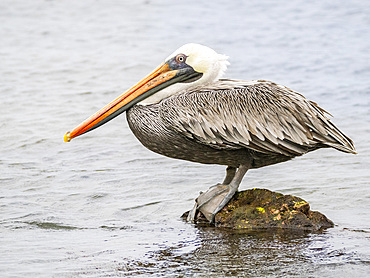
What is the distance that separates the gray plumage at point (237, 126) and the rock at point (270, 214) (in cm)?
31

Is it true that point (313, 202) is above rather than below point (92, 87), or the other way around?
below

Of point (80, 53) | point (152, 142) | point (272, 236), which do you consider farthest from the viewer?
point (80, 53)

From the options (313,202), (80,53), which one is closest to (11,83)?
(80,53)

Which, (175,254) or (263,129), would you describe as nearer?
(175,254)

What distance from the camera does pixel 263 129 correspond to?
5484mm

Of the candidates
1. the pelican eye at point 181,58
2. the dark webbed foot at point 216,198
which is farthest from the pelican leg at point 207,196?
the pelican eye at point 181,58

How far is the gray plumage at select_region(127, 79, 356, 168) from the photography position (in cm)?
543

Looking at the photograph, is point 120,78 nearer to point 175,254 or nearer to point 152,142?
point 152,142

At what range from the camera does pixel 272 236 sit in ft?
17.0

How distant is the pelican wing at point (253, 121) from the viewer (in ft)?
17.8

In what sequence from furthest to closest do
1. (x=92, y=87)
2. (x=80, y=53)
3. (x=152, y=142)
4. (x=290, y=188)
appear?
1. (x=80, y=53)
2. (x=92, y=87)
3. (x=290, y=188)
4. (x=152, y=142)

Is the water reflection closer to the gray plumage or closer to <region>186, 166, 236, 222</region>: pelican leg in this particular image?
<region>186, 166, 236, 222</region>: pelican leg

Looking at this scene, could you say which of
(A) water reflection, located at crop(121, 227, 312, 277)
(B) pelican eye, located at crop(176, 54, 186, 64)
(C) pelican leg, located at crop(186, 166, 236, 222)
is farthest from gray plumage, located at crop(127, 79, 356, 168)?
(A) water reflection, located at crop(121, 227, 312, 277)

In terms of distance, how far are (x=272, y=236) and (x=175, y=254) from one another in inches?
31.2
